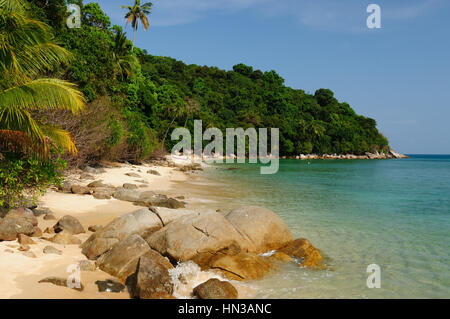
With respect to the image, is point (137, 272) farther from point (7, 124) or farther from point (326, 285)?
point (7, 124)

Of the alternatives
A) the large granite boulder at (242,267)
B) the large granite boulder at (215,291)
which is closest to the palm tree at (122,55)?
the large granite boulder at (242,267)

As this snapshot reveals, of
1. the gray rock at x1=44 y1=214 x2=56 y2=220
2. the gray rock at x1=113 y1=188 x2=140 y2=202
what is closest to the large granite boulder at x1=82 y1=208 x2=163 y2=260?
the gray rock at x1=44 y1=214 x2=56 y2=220

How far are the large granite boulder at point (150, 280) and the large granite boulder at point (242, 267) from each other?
4.01ft

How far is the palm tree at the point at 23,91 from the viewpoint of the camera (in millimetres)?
6793

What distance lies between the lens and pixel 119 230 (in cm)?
730

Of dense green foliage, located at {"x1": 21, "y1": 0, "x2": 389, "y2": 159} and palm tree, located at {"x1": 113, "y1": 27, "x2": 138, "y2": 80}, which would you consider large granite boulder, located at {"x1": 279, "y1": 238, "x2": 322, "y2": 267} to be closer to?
dense green foliage, located at {"x1": 21, "y1": 0, "x2": 389, "y2": 159}

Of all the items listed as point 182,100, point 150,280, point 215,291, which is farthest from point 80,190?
point 182,100

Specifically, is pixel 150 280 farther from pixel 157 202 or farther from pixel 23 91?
pixel 157 202

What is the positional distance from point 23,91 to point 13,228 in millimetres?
2952

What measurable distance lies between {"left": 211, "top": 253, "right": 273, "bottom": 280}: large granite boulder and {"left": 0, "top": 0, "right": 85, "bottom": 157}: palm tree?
4725 millimetres

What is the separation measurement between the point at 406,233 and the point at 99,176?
16.5m

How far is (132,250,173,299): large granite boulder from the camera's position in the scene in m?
5.22

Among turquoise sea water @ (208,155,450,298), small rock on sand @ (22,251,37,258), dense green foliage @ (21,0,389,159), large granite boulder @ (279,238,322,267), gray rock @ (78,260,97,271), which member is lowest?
turquoise sea water @ (208,155,450,298)
